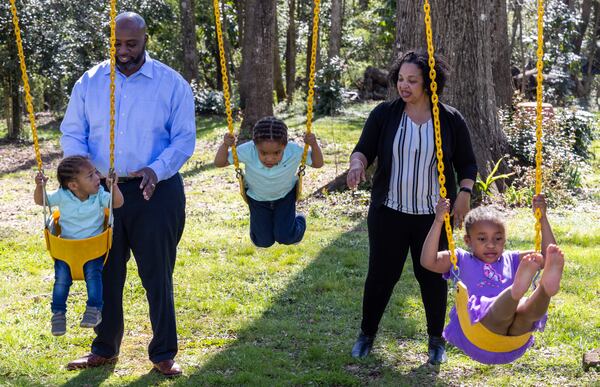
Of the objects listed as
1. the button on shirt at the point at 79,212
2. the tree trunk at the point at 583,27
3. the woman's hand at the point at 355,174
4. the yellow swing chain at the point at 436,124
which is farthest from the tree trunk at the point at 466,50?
the tree trunk at the point at 583,27

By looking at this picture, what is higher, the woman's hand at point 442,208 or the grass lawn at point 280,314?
the woman's hand at point 442,208

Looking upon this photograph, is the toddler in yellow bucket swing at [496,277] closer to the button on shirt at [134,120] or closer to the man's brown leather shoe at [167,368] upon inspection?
the button on shirt at [134,120]

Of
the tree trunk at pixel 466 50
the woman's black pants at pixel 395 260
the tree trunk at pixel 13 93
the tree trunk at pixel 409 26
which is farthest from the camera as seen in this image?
the tree trunk at pixel 13 93

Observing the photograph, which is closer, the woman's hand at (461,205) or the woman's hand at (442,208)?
the woman's hand at (442,208)

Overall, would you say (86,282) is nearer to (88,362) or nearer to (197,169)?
(88,362)

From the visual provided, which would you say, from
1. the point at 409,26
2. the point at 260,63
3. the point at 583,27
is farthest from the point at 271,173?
the point at 583,27

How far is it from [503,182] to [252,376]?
616 centimetres

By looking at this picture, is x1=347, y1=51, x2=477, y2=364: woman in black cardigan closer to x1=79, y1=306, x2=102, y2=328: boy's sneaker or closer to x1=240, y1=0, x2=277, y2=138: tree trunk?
x1=79, y1=306, x2=102, y2=328: boy's sneaker

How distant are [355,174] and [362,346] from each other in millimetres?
1442

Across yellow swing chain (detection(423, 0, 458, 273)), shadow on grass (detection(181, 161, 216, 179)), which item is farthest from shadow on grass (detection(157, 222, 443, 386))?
→ shadow on grass (detection(181, 161, 216, 179))

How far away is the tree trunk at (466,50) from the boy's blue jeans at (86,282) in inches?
229

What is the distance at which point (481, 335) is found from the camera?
4.25 metres

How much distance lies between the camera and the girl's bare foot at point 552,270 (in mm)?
3963

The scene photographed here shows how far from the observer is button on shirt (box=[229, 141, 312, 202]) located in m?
5.48
